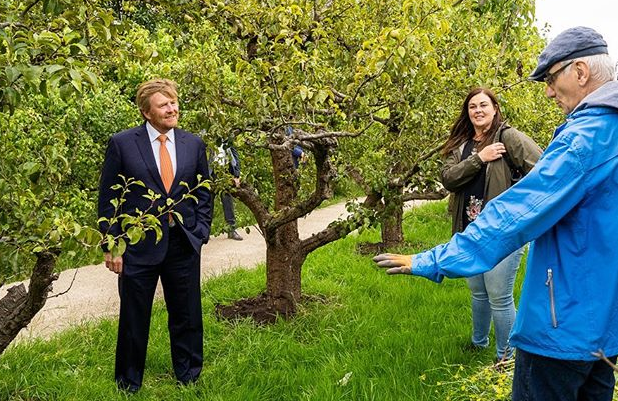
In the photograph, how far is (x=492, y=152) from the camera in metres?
3.64

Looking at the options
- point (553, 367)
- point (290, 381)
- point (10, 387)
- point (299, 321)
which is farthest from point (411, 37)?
point (10, 387)

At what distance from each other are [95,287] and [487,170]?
4.46 meters

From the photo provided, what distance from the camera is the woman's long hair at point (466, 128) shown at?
3824mm

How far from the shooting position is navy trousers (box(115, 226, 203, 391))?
3.80 metres

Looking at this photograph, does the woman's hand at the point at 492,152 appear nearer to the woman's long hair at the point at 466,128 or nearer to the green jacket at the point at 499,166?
the green jacket at the point at 499,166

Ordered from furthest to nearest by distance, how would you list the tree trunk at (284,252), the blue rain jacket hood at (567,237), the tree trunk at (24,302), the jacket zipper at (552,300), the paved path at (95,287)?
the paved path at (95,287) < the tree trunk at (284,252) < the tree trunk at (24,302) < the jacket zipper at (552,300) < the blue rain jacket hood at (567,237)

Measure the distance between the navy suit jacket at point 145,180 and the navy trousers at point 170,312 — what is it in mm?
76

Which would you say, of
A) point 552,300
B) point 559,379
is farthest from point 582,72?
point 559,379

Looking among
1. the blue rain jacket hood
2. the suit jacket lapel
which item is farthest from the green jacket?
the suit jacket lapel

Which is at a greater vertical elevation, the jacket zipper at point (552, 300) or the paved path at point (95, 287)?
the jacket zipper at point (552, 300)

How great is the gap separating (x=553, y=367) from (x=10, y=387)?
3319 mm

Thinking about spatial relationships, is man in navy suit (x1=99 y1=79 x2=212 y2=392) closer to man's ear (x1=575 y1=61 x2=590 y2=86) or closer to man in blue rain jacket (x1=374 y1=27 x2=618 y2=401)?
man in blue rain jacket (x1=374 y1=27 x2=618 y2=401)

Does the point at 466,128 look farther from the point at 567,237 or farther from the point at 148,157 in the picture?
the point at 567,237

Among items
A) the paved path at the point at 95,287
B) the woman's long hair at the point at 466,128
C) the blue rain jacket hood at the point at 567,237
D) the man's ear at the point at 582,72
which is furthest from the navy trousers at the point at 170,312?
the man's ear at the point at 582,72
